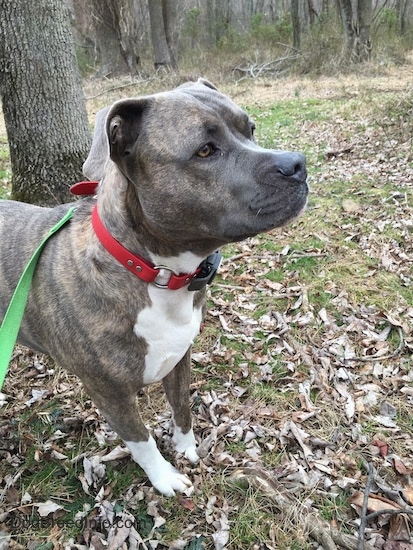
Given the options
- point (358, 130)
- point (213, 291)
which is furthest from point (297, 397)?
point (358, 130)

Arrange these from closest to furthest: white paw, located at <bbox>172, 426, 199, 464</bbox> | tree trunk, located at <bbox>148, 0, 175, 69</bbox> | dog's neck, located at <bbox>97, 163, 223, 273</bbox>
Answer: dog's neck, located at <bbox>97, 163, 223, 273</bbox> → white paw, located at <bbox>172, 426, 199, 464</bbox> → tree trunk, located at <bbox>148, 0, 175, 69</bbox>

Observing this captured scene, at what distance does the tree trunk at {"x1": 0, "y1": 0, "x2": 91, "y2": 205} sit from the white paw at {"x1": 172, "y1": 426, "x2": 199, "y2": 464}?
273 cm

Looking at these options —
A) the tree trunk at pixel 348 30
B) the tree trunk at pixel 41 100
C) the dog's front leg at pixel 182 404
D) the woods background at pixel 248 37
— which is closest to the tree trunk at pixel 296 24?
the woods background at pixel 248 37

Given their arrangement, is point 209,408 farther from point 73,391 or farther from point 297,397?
point 73,391

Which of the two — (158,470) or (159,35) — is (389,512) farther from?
(159,35)

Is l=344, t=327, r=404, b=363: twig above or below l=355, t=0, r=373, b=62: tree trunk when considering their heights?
below

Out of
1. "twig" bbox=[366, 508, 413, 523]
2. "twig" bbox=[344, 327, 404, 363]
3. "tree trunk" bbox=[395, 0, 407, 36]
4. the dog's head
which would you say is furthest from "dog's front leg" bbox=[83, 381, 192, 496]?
"tree trunk" bbox=[395, 0, 407, 36]

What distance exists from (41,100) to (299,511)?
382 cm

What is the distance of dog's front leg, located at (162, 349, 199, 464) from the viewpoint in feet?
8.95

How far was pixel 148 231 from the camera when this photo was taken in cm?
200

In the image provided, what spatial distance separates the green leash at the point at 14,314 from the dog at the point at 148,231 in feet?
0.25

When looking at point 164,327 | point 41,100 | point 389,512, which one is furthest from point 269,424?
point 41,100

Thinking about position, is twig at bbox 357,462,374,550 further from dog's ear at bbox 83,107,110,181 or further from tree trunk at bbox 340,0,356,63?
tree trunk at bbox 340,0,356,63

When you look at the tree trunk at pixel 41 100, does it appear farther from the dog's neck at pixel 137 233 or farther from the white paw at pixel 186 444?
the white paw at pixel 186 444
